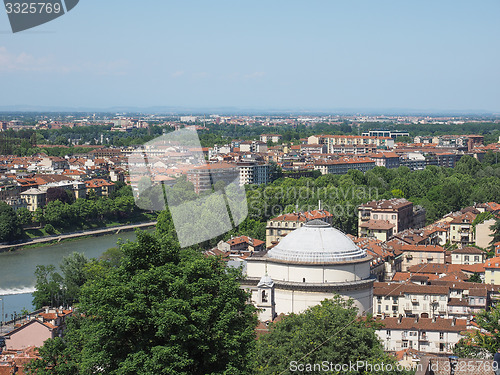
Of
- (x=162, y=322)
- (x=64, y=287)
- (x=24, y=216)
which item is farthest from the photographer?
(x=24, y=216)

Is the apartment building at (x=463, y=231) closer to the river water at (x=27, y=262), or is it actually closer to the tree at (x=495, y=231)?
the tree at (x=495, y=231)

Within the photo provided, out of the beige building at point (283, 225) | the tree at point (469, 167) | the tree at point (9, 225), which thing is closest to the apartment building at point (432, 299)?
the beige building at point (283, 225)

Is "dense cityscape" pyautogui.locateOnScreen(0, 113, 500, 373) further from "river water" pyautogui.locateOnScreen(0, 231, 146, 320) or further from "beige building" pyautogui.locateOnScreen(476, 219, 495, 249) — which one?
"river water" pyautogui.locateOnScreen(0, 231, 146, 320)

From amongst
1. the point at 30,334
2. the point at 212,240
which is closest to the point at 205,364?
the point at 30,334

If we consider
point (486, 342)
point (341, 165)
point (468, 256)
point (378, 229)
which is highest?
point (486, 342)

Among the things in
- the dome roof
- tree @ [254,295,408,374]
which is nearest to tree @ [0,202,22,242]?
the dome roof

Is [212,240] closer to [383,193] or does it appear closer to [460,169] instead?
[383,193]

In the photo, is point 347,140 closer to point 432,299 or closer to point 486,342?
point 432,299

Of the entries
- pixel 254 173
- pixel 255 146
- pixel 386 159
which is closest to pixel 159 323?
pixel 254 173
